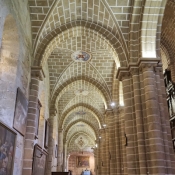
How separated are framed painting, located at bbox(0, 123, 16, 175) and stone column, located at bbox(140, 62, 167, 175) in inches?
187

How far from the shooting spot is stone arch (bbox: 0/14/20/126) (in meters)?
8.04

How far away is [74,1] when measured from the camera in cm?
1132

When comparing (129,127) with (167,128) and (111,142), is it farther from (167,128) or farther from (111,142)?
(111,142)

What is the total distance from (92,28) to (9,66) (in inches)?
202

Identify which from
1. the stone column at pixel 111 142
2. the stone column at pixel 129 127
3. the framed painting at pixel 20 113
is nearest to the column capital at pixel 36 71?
the framed painting at pixel 20 113

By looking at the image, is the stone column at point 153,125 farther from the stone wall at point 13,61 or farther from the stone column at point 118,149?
the stone column at point 118,149

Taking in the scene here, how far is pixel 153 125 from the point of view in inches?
349

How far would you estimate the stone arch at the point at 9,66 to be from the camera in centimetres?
804

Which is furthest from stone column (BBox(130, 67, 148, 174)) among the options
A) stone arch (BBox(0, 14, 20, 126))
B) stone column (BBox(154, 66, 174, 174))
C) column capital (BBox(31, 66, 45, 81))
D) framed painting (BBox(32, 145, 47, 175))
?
framed painting (BBox(32, 145, 47, 175))

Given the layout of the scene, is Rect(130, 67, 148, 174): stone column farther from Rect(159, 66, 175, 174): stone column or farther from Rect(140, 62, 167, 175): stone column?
Rect(159, 66, 175, 174): stone column

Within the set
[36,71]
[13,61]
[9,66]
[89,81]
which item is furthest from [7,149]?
[89,81]

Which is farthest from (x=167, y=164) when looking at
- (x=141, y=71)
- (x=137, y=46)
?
(x=137, y=46)

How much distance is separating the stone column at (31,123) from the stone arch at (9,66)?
1.87 metres

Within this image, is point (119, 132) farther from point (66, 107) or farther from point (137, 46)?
point (66, 107)
